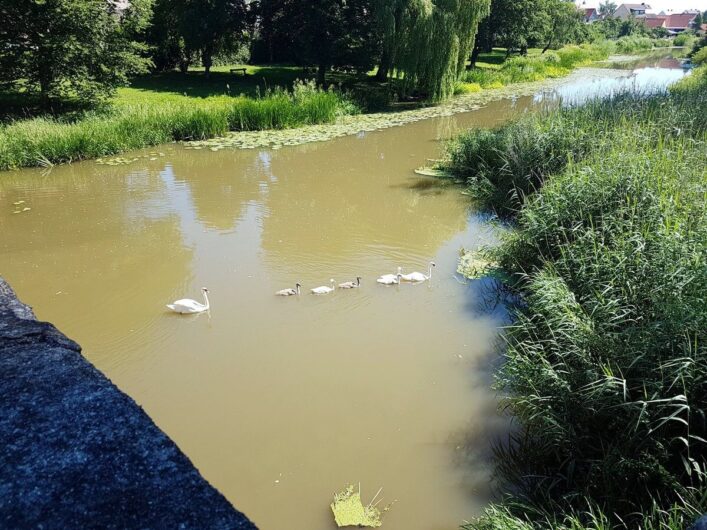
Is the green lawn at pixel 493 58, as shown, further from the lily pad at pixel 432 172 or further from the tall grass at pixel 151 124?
the lily pad at pixel 432 172

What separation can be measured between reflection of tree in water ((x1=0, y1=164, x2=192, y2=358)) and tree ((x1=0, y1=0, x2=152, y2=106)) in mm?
5390

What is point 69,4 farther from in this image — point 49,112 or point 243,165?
point 243,165

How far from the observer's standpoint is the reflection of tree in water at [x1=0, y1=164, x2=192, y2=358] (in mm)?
6621

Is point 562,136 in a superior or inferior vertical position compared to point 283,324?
superior

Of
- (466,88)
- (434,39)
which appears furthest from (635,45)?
(434,39)

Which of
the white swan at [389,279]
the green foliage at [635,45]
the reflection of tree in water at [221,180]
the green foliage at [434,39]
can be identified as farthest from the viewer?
the green foliage at [635,45]

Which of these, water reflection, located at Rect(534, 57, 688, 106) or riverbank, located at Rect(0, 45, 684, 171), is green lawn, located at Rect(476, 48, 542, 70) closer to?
water reflection, located at Rect(534, 57, 688, 106)

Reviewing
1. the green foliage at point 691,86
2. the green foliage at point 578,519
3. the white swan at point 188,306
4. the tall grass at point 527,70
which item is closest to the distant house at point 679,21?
the tall grass at point 527,70

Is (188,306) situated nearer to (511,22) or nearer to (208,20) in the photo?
(208,20)

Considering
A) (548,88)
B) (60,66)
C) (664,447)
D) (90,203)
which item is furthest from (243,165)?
(548,88)

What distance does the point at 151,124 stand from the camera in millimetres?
14992

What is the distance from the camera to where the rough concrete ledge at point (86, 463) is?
1579 mm

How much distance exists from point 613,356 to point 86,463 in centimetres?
353

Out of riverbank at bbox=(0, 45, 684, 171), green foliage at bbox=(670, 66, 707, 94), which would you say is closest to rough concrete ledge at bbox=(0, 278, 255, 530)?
green foliage at bbox=(670, 66, 707, 94)
